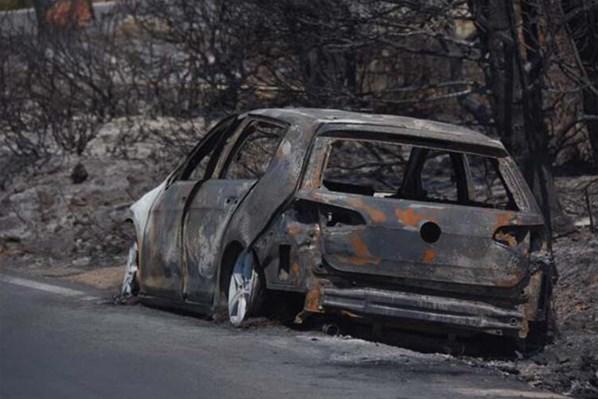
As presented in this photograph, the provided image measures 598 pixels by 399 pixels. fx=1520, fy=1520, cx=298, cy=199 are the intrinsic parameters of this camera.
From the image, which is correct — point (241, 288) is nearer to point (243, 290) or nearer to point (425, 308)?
point (243, 290)

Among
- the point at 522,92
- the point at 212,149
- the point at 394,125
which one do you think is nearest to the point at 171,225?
the point at 212,149

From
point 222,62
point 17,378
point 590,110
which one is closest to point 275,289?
point 17,378

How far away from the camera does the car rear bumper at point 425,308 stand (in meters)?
9.65

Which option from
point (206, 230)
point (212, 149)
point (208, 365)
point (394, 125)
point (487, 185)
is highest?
point (394, 125)

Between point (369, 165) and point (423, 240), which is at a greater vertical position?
point (423, 240)

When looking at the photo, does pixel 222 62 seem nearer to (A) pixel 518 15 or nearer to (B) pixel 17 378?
(A) pixel 518 15

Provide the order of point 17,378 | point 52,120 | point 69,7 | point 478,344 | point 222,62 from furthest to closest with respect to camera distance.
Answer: point 69,7, point 52,120, point 222,62, point 478,344, point 17,378

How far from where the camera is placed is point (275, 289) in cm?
996

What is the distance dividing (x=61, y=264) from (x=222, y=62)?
3.61 m

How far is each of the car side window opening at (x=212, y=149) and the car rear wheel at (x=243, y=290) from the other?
1243 millimetres

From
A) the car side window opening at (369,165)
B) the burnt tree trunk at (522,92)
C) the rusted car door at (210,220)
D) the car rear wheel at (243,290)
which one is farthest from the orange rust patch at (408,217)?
the car side window opening at (369,165)

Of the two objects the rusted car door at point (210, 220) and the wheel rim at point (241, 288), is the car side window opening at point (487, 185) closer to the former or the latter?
the rusted car door at point (210, 220)

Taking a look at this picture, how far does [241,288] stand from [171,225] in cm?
147

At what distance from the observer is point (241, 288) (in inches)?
406
